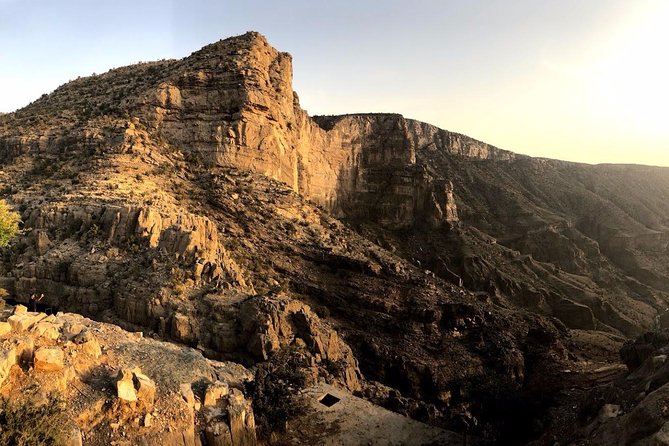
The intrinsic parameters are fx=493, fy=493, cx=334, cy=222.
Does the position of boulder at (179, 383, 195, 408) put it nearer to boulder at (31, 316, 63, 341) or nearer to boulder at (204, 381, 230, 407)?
boulder at (204, 381, 230, 407)

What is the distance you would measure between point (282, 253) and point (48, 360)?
1959 centimetres

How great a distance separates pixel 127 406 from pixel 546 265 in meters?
55.7

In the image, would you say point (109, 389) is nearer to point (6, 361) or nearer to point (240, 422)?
point (6, 361)

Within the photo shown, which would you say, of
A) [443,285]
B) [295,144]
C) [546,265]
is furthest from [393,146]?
[443,285]

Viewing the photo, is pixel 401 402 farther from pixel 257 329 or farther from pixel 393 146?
pixel 393 146

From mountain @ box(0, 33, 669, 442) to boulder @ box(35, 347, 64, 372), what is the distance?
6.32 m

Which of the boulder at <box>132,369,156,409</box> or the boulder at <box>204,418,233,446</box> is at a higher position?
the boulder at <box>132,369,156,409</box>

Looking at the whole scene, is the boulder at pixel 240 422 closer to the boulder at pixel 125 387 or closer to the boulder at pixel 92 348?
the boulder at pixel 125 387

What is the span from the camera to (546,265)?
2285 inches

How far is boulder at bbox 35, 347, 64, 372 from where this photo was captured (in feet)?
34.2

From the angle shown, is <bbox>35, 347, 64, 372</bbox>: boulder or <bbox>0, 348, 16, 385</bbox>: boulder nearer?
<bbox>0, 348, 16, 385</bbox>: boulder

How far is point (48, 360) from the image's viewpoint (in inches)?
414

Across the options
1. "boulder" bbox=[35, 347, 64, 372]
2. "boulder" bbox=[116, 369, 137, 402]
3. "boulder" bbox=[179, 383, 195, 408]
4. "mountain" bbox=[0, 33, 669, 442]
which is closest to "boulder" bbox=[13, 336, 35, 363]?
"boulder" bbox=[35, 347, 64, 372]

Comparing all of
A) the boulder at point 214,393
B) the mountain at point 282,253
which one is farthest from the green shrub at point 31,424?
the mountain at point 282,253
